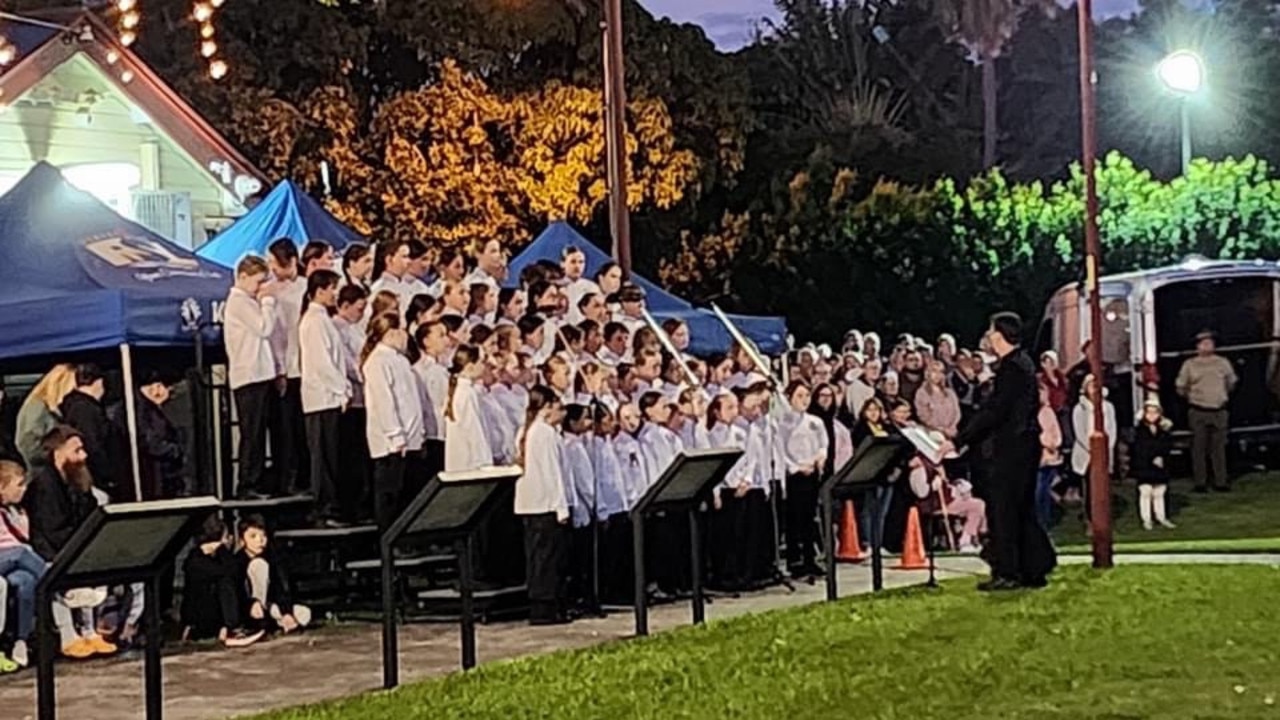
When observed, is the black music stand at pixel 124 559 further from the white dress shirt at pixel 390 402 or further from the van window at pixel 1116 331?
the van window at pixel 1116 331

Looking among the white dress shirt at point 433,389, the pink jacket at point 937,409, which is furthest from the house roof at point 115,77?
the white dress shirt at point 433,389

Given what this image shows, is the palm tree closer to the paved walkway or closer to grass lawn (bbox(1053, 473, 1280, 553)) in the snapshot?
grass lawn (bbox(1053, 473, 1280, 553))

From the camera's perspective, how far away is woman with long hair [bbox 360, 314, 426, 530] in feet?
51.3

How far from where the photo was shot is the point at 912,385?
953 inches

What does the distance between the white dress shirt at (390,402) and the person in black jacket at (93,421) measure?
1.92 meters

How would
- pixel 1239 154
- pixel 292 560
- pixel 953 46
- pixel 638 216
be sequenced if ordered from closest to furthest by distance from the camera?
pixel 292 560
pixel 638 216
pixel 1239 154
pixel 953 46

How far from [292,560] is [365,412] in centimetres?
146

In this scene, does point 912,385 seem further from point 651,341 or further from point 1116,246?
point 1116,246

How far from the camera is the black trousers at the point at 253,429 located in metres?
16.2

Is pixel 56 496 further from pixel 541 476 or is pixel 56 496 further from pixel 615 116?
pixel 615 116

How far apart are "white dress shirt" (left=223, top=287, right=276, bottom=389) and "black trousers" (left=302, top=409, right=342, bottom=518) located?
0.51m

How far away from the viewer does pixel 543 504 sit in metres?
15.8

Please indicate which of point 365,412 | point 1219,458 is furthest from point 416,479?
point 1219,458

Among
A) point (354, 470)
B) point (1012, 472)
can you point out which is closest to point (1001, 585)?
point (1012, 472)
